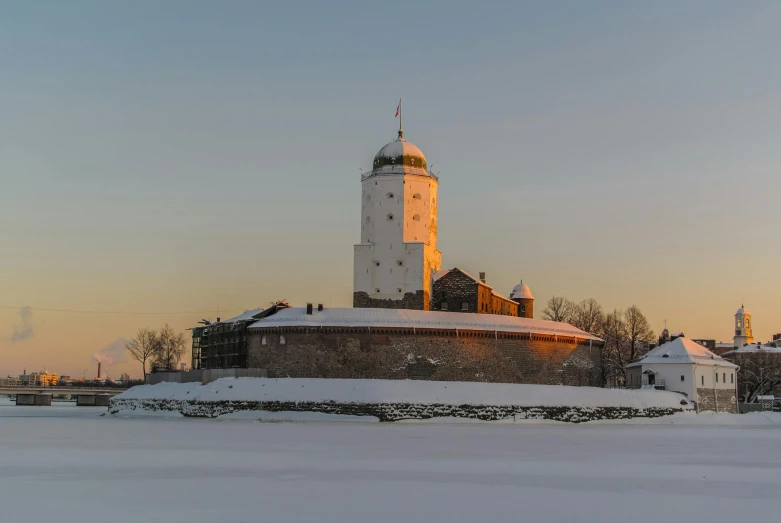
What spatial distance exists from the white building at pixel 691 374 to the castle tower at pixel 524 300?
9.40 metres

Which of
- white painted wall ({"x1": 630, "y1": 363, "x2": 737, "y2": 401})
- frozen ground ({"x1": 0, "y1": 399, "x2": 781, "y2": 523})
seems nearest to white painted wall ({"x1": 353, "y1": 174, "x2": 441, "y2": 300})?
white painted wall ({"x1": 630, "y1": 363, "x2": 737, "y2": 401})

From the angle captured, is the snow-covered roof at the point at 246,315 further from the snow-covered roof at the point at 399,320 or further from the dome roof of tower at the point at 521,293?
the dome roof of tower at the point at 521,293

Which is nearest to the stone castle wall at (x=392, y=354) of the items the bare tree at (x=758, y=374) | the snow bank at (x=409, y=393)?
the snow bank at (x=409, y=393)

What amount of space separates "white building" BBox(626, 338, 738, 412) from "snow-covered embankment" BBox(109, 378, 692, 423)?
4442 mm

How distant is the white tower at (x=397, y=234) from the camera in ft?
172

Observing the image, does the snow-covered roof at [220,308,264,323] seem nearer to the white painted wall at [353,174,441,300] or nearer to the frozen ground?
the white painted wall at [353,174,441,300]

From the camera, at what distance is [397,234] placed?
5319 cm

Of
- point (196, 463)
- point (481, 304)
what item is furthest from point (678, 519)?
point (481, 304)

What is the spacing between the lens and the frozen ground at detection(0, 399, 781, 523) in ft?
46.9

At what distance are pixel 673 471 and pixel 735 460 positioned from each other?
3.81 metres

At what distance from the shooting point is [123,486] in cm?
1650

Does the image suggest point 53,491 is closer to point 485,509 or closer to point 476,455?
point 485,509

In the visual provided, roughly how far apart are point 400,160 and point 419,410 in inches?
719

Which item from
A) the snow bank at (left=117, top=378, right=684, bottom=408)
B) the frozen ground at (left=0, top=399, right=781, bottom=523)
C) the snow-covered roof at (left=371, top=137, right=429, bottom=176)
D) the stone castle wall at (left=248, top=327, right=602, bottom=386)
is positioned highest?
the snow-covered roof at (left=371, top=137, right=429, bottom=176)
